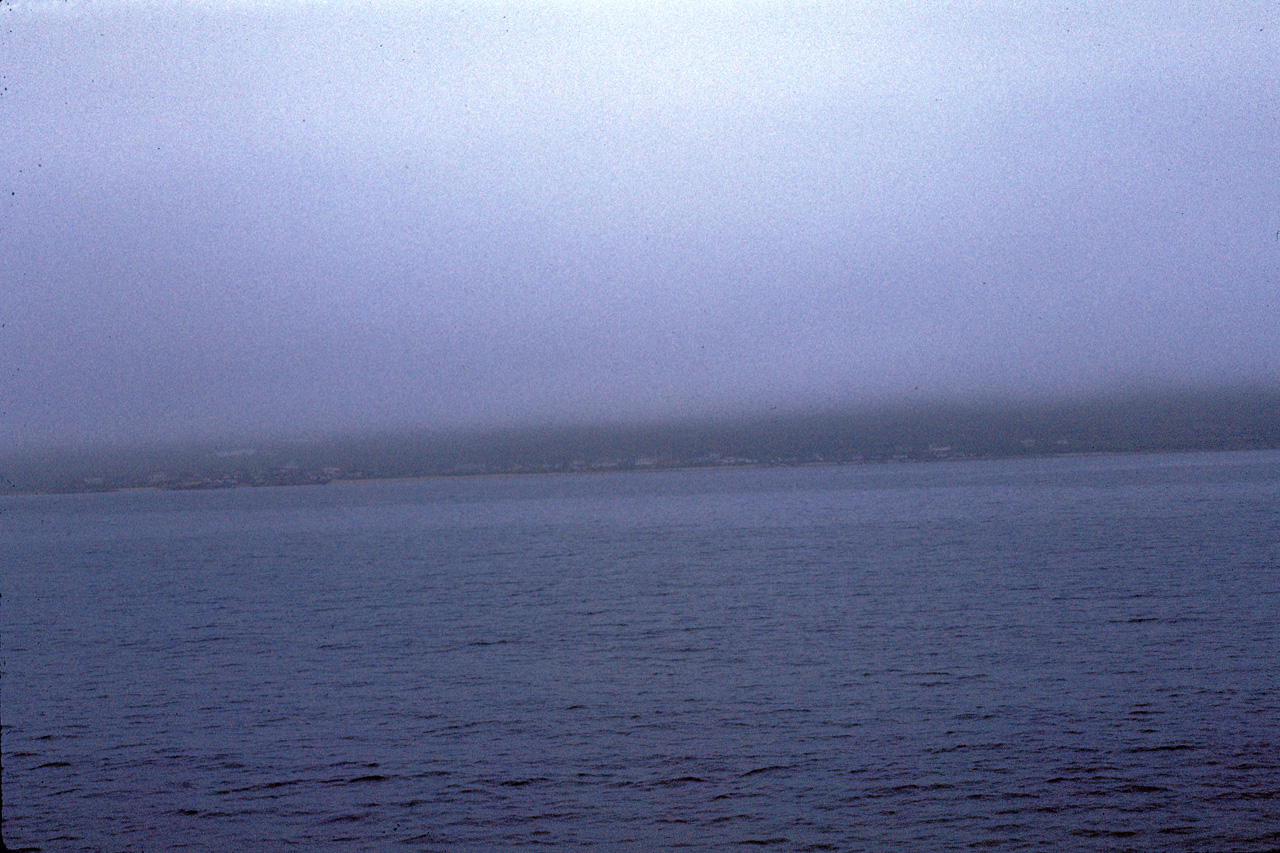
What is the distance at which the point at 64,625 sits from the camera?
5178 cm

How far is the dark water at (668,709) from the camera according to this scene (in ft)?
64.5

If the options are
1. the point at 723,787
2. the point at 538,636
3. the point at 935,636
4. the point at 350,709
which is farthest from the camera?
the point at 538,636

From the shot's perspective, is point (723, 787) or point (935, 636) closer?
point (723, 787)

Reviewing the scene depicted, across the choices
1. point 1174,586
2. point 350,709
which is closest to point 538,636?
point 350,709

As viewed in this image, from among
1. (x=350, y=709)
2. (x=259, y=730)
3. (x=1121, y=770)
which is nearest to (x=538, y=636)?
(x=350, y=709)

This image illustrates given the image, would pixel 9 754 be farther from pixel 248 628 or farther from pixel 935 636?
pixel 935 636

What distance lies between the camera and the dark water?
19672mm

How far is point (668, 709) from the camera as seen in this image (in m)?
28.2

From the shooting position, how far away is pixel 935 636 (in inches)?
1544

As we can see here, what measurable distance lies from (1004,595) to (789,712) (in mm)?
27308

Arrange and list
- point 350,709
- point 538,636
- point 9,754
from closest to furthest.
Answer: point 9,754 < point 350,709 < point 538,636

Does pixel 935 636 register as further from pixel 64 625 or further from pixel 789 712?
pixel 64 625

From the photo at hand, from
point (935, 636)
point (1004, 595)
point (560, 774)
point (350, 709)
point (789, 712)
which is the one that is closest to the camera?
point (560, 774)

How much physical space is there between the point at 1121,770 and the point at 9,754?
2420 centimetres
